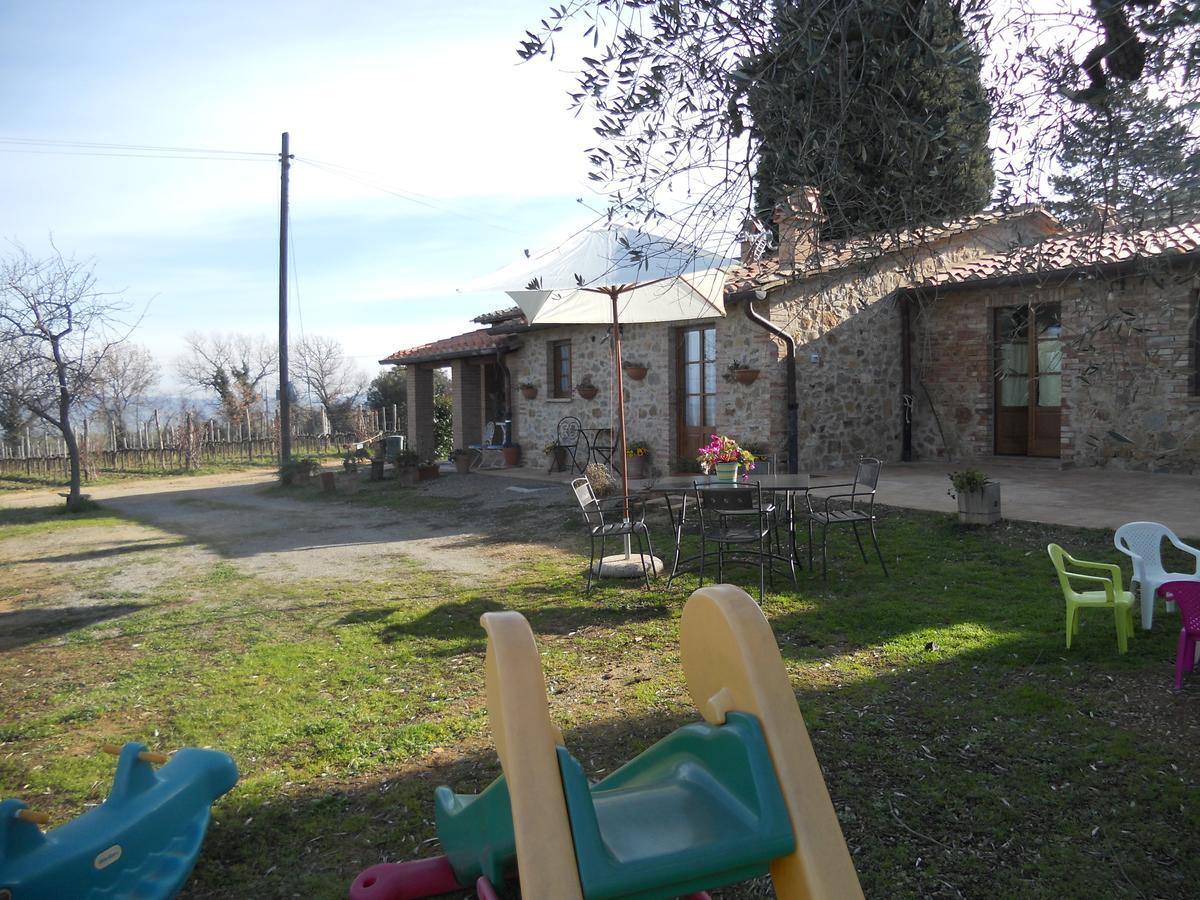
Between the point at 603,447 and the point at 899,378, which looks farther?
the point at 603,447

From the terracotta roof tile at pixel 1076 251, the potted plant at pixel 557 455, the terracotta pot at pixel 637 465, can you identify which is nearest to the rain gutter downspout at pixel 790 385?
the terracotta pot at pixel 637 465

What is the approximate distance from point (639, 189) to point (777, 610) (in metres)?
3.05

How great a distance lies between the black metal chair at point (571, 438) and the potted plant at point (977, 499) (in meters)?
6.49

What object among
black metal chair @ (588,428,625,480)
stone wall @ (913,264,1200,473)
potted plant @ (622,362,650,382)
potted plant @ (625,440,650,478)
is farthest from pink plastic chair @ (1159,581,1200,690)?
black metal chair @ (588,428,625,480)

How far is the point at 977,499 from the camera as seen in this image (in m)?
7.08

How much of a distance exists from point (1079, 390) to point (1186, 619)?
729 centimetres

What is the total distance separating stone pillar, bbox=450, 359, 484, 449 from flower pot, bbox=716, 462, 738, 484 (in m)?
10.5

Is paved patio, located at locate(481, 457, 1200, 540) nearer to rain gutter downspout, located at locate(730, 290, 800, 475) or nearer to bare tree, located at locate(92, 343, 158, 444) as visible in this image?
rain gutter downspout, located at locate(730, 290, 800, 475)

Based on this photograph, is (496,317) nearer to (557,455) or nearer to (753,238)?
(557,455)

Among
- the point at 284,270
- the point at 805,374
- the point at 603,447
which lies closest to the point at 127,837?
the point at 805,374

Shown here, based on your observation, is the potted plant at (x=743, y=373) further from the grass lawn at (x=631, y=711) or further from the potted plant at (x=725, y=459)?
the grass lawn at (x=631, y=711)

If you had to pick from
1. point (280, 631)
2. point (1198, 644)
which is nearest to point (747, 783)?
point (1198, 644)

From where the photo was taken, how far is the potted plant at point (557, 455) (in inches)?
515

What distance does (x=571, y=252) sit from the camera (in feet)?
20.4
